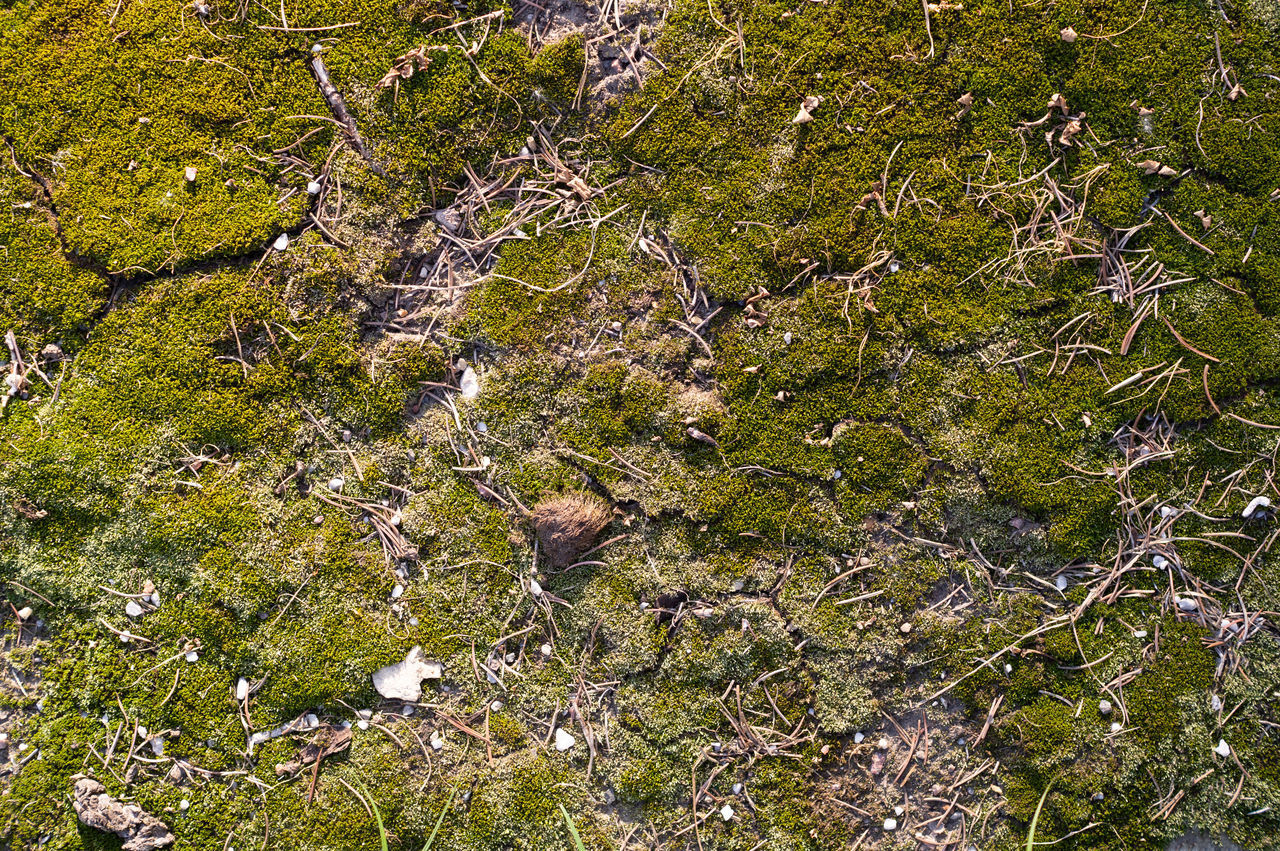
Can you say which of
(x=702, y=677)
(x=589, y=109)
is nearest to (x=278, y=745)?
(x=702, y=677)

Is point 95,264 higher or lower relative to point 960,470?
higher

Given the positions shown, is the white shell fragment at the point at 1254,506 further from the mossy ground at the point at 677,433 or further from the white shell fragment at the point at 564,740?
the white shell fragment at the point at 564,740

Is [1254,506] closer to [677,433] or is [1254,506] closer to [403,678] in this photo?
[677,433]

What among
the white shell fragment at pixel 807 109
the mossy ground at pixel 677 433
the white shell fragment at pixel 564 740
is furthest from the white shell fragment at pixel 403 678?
the white shell fragment at pixel 807 109

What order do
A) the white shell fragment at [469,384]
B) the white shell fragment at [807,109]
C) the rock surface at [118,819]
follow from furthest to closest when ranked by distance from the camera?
the white shell fragment at [469,384] < the white shell fragment at [807,109] < the rock surface at [118,819]

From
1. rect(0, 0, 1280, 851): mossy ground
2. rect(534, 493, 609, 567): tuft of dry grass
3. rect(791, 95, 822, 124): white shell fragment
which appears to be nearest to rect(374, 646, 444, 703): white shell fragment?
rect(0, 0, 1280, 851): mossy ground

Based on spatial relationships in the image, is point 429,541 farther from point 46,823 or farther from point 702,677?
point 46,823

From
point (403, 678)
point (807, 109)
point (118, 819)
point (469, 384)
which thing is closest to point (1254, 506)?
point (807, 109)
